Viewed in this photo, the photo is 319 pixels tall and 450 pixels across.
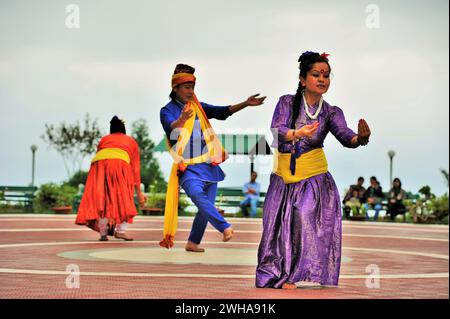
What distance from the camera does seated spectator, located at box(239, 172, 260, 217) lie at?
3014 cm

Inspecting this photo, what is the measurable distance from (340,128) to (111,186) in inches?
310

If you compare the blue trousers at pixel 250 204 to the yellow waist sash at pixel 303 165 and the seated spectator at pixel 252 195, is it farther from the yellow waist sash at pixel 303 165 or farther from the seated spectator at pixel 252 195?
the yellow waist sash at pixel 303 165

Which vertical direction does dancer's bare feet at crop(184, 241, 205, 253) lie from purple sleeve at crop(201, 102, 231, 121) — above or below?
below

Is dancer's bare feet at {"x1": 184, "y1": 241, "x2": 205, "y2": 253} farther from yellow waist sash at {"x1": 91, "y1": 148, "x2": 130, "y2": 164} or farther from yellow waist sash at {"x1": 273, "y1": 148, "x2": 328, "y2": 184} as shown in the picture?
yellow waist sash at {"x1": 273, "y1": 148, "x2": 328, "y2": 184}

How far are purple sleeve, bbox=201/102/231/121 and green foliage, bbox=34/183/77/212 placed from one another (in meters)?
20.1

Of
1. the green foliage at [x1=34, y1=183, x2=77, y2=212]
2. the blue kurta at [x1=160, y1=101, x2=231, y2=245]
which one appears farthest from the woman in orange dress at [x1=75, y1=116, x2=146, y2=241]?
the green foliage at [x1=34, y1=183, x2=77, y2=212]

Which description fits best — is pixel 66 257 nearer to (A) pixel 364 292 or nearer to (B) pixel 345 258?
(B) pixel 345 258

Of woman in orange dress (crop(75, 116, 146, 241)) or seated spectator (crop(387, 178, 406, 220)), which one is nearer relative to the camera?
woman in orange dress (crop(75, 116, 146, 241))

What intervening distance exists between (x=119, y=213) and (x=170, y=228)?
12.7 feet

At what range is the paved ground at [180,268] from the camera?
935 centimetres

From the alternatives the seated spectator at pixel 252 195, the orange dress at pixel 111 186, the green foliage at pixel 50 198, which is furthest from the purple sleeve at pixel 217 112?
the green foliage at pixel 50 198

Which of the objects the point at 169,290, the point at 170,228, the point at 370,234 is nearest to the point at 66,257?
the point at 170,228

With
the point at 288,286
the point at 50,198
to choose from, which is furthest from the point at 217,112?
the point at 50,198

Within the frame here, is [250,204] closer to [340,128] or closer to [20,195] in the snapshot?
[20,195]
